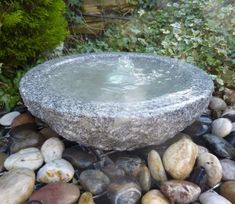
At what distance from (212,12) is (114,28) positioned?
1.07 meters

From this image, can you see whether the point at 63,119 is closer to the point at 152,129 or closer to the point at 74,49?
the point at 152,129

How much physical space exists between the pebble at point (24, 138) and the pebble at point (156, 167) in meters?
0.74

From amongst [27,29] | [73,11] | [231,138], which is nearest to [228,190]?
[231,138]

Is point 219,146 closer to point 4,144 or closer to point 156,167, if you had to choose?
point 156,167

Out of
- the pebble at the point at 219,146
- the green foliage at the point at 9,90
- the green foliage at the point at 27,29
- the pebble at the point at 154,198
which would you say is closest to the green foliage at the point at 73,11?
the green foliage at the point at 27,29

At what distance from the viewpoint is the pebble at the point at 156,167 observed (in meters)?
1.95

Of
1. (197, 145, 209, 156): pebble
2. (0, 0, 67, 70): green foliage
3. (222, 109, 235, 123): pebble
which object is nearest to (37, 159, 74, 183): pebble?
(197, 145, 209, 156): pebble

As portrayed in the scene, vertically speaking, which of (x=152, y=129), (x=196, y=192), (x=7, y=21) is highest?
(x=7, y=21)

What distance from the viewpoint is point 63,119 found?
6.00 feet

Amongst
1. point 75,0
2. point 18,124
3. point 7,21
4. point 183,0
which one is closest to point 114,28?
point 75,0

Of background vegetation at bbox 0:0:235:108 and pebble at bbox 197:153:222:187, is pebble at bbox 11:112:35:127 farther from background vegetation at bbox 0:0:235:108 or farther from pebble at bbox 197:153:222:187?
pebble at bbox 197:153:222:187

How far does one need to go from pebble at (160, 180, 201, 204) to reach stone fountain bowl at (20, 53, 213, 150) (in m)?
0.24

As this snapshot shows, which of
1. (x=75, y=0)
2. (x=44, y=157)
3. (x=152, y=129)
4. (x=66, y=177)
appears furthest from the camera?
(x=75, y=0)

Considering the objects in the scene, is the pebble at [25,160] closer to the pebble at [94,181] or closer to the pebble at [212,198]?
the pebble at [94,181]
